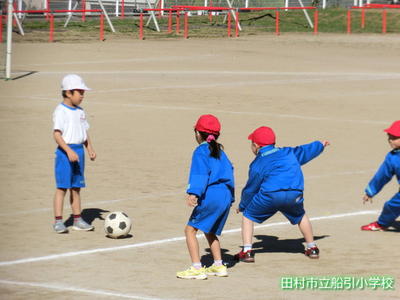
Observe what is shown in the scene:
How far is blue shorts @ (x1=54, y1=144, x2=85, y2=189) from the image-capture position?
1063 centimetres

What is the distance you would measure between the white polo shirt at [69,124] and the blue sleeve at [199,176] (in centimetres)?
224

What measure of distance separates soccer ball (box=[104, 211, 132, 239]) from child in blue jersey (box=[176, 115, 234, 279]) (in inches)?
57.8

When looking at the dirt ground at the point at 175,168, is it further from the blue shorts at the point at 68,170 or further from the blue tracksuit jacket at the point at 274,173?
the blue tracksuit jacket at the point at 274,173

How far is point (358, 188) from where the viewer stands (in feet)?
44.1

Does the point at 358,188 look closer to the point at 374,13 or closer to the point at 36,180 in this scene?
the point at 36,180

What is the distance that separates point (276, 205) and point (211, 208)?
0.92 meters

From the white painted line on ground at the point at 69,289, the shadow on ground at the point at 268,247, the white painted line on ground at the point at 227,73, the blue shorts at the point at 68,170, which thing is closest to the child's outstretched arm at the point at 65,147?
the blue shorts at the point at 68,170

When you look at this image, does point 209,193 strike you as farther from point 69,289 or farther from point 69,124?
point 69,124

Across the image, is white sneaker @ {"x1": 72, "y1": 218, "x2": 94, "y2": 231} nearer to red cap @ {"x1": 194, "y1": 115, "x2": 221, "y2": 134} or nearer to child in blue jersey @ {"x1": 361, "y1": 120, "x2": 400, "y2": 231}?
red cap @ {"x1": 194, "y1": 115, "x2": 221, "y2": 134}

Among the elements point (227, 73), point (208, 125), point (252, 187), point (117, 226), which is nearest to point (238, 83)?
point (227, 73)

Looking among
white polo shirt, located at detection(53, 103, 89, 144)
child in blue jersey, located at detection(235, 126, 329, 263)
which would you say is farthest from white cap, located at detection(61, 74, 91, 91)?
child in blue jersey, located at detection(235, 126, 329, 263)

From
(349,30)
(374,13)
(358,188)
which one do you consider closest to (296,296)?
(358,188)

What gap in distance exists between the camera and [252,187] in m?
9.72

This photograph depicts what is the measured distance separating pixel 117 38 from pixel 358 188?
32260 millimetres
